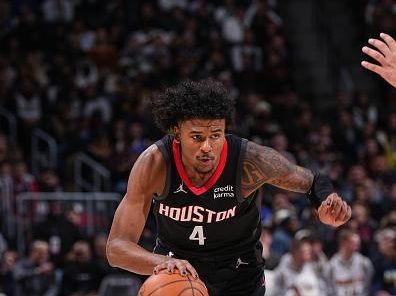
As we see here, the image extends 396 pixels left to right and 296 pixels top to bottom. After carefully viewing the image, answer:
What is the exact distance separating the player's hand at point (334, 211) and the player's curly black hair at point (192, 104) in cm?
81

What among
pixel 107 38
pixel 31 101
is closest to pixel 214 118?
pixel 31 101

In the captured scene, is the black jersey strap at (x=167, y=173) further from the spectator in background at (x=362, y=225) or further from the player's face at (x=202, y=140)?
the spectator in background at (x=362, y=225)

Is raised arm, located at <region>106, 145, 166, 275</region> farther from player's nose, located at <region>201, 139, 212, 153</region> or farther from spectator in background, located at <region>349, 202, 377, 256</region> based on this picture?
spectator in background, located at <region>349, 202, 377, 256</region>

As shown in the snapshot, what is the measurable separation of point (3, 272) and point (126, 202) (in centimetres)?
602

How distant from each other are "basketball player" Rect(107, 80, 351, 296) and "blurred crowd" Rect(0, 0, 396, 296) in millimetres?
3915

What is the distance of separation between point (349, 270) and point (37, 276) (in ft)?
12.5

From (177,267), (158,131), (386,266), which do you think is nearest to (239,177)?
(177,267)

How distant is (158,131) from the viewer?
13.7 m

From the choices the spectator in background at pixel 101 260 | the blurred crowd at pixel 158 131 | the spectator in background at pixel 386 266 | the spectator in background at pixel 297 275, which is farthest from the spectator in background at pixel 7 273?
the spectator in background at pixel 386 266

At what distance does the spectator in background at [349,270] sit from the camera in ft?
37.6

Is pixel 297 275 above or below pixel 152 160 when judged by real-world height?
below

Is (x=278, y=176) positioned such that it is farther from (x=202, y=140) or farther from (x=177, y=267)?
(x=177, y=267)

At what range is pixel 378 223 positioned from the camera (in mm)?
13281

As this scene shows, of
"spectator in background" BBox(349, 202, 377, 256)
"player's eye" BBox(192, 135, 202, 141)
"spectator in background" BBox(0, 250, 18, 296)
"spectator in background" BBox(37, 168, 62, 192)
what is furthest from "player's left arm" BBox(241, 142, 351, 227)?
"spectator in background" BBox(37, 168, 62, 192)
